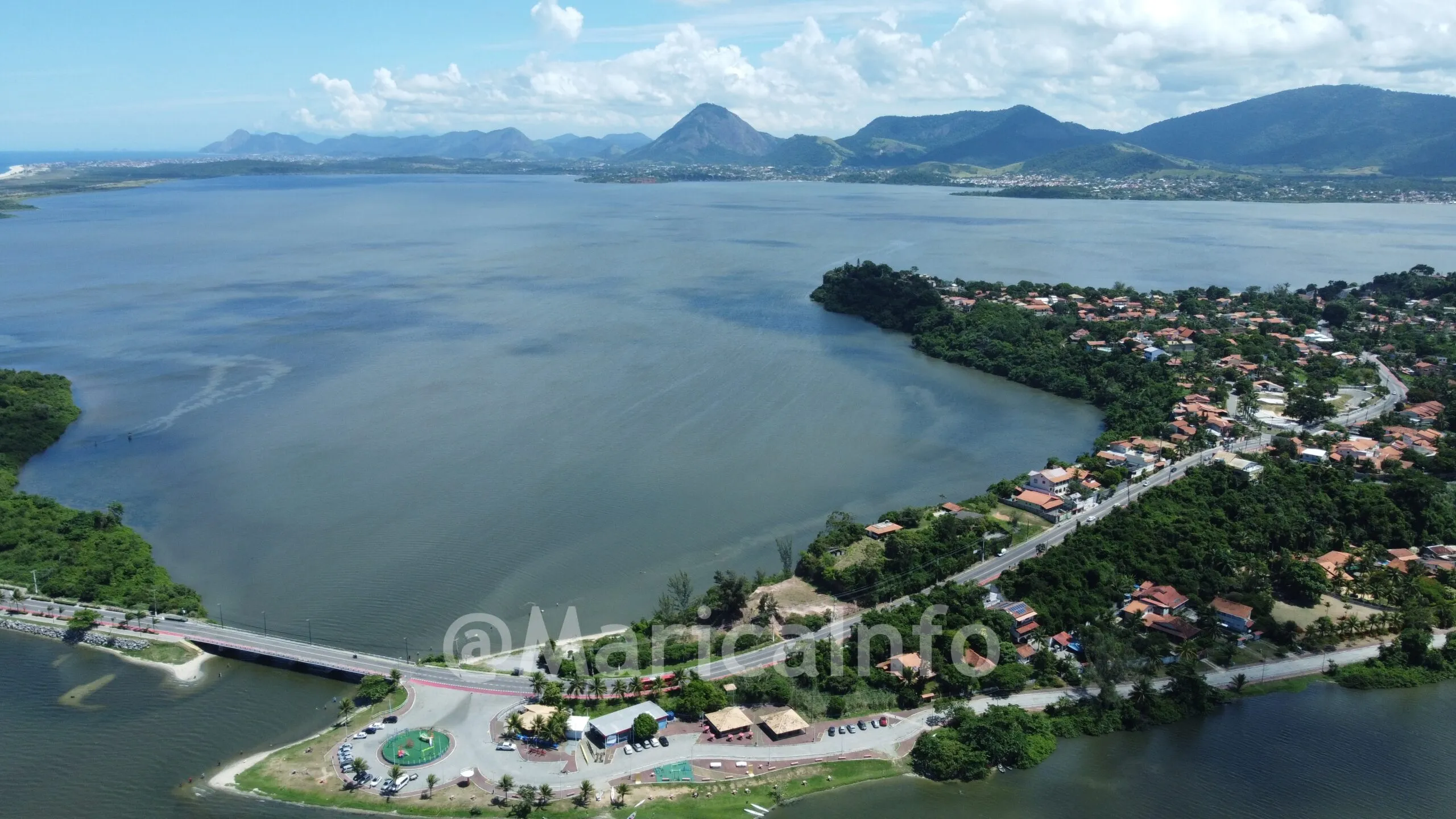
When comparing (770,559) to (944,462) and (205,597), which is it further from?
(205,597)

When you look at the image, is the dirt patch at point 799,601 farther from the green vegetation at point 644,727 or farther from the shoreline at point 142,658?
the shoreline at point 142,658

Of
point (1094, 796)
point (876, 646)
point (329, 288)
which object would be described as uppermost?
point (329, 288)

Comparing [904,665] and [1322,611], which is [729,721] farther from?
[1322,611]

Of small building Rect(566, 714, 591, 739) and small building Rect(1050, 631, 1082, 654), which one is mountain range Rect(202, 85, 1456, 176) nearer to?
small building Rect(1050, 631, 1082, 654)

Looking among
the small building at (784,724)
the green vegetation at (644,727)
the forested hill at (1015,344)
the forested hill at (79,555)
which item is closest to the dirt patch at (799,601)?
the small building at (784,724)

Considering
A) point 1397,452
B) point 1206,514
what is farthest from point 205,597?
point 1397,452

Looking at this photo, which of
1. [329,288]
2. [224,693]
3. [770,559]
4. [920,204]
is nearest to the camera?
[224,693]
